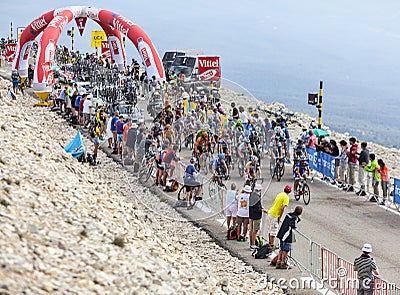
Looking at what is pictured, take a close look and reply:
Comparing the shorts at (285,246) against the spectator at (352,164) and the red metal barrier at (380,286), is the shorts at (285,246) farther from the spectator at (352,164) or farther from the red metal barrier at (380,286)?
the spectator at (352,164)

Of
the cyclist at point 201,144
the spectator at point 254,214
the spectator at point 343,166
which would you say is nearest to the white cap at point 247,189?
the spectator at point 254,214

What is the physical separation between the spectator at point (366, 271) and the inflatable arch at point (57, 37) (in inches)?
1025

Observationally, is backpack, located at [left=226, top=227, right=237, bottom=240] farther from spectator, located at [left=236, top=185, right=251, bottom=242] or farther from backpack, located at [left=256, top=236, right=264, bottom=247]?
backpack, located at [left=256, top=236, right=264, bottom=247]

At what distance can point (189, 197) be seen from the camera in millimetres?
19875

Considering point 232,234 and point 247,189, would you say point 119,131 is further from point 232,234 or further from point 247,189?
point 247,189

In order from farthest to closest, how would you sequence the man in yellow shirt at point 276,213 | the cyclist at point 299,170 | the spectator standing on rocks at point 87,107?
the spectator standing on rocks at point 87,107 → the cyclist at point 299,170 → the man in yellow shirt at point 276,213

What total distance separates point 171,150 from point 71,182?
526 centimetres

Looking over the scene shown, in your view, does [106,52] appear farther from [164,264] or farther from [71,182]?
[164,264]

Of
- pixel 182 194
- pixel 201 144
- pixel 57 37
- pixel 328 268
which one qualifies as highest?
pixel 57 37

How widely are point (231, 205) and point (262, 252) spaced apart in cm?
188

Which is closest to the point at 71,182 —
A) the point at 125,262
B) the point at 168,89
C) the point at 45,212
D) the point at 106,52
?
the point at 45,212

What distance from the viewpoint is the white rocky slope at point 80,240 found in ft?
33.6

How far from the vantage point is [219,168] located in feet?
64.8

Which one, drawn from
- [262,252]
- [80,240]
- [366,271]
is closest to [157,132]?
[262,252]
